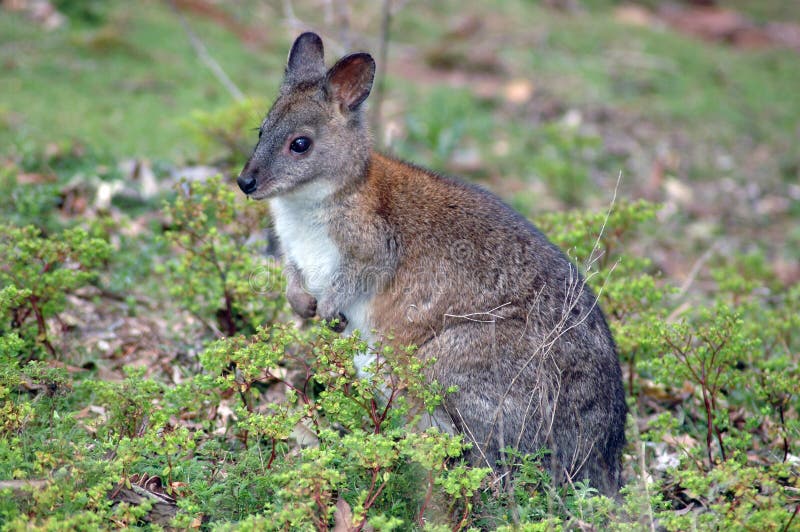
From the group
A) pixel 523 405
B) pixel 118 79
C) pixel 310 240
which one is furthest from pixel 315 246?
pixel 118 79

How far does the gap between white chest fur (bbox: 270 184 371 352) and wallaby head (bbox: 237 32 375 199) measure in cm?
11

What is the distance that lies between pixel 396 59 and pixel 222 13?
7.46 ft

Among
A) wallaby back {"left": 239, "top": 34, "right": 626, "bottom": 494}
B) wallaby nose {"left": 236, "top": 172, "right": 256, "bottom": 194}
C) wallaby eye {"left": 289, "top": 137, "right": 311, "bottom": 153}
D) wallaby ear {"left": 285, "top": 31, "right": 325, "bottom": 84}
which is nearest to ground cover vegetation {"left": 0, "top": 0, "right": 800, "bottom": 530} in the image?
wallaby back {"left": 239, "top": 34, "right": 626, "bottom": 494}

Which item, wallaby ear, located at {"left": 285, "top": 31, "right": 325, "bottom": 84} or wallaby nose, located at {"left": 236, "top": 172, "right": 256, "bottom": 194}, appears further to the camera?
wallaby ear, located at {"left": 285, "top": 31, "right": 325, "bottom": 84}

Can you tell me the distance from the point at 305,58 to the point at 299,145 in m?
0.67

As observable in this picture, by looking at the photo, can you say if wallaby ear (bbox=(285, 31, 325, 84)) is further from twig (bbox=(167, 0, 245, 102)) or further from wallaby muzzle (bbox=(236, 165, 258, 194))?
twig (bbox=(167, 0, 245, 102))

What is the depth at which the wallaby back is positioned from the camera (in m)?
4.40

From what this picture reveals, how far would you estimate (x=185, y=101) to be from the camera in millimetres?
9055

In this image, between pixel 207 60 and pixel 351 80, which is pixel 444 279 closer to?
pixel 351 80

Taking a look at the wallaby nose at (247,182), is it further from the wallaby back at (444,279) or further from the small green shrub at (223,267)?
the small green shrub at (223,267)

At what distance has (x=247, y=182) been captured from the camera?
4.70 meters

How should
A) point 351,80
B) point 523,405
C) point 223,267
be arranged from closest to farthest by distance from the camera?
point 523,405 < point 351,80 < point 223,267

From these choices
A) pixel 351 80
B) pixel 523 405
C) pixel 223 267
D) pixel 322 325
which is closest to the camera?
pixel 322 325

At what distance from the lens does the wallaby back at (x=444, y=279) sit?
14.4 ft
